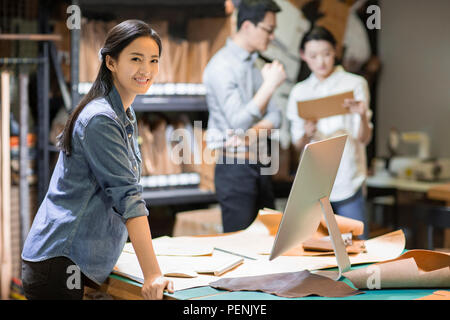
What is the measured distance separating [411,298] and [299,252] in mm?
552

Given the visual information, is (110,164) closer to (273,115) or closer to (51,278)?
(51,278)

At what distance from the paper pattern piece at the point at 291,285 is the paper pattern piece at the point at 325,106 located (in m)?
1.68

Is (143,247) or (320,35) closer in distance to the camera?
(143,247)

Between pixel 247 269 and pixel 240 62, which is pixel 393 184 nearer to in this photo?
pixel 240 62

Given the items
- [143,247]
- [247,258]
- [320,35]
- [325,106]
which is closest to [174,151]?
[325,106]

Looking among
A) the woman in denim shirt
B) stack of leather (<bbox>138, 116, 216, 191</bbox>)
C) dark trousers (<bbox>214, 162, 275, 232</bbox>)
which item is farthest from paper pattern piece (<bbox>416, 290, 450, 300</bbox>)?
stack of leather (<bbox>138, 116, 216, 191</bbox>)

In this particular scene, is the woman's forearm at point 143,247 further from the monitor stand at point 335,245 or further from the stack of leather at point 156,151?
the stack of leather at point 156,151

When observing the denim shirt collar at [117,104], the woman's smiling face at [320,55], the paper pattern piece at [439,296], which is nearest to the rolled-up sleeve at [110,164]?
the denim shirt collar at [117,104]

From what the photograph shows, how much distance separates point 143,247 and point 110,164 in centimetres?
26

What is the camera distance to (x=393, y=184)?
4762 millimetres

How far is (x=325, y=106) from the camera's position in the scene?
3344 mm

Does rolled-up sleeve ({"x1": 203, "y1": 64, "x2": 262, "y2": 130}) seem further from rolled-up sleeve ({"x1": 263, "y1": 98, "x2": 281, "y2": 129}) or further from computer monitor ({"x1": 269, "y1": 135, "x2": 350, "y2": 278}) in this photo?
computer monitor ({"x1": 269, "y1": 135, "x2": 350, "y2": 278})

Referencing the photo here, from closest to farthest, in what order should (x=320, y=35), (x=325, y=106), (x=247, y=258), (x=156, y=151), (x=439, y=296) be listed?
1. (x=439, y=296)
2. (x=247, y=258)
3. (x=325, y=106)
4. (x=320, y=35)
5. (x=156, y=151)
